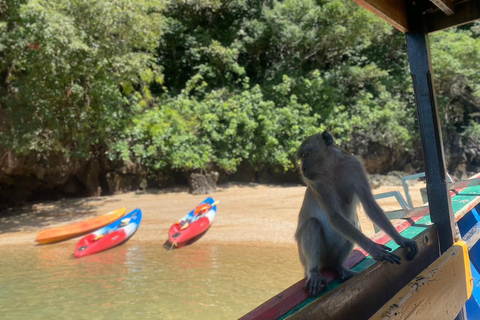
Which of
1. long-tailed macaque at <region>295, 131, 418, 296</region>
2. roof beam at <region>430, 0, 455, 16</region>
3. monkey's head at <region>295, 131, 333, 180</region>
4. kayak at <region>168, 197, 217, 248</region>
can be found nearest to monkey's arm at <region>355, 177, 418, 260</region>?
long-tailed macaque at <region>295, 131, 418, 296</region>

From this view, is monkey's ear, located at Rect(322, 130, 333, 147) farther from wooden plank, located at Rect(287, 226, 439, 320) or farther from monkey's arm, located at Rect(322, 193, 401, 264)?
wooden plank, located at Rect(287, 226, 439, 320)

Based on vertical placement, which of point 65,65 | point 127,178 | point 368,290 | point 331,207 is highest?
point 65,65

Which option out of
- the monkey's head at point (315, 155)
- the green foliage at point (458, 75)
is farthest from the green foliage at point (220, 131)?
the monkey's head at point (315, 155)

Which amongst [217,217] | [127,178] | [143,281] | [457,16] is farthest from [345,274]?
[127,178]

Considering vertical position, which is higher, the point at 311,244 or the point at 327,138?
the point at 327,138

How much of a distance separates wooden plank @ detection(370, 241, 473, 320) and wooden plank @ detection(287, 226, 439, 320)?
20 centimetres

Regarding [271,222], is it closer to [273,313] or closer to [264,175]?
[264,175]

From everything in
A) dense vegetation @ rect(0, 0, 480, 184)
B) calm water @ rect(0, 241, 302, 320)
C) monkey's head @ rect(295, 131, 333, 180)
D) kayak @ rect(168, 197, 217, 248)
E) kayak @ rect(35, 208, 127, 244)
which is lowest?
calm water @ rect(0, 241, 302, 320)

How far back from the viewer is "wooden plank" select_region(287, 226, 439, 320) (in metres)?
1.59

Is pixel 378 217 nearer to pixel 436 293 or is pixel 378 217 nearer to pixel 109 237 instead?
pixel 436 293

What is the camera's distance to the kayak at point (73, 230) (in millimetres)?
9317

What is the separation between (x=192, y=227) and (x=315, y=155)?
6.49 metres

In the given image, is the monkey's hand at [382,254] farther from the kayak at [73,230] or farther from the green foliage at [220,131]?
the green foliage at [220,131]

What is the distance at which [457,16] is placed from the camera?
2881 millimetres
